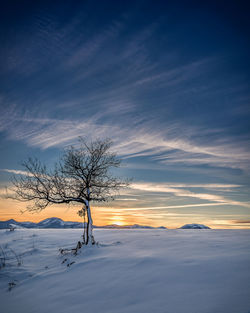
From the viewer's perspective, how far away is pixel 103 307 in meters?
3.64

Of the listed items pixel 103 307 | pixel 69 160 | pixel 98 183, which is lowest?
pixel 103 307

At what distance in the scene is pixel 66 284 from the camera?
5227 mm

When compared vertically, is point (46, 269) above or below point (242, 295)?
below

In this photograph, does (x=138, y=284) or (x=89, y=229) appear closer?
(x=138, y=284)

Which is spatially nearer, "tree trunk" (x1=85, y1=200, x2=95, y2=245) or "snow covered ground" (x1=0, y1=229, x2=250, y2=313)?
"snow covered ground" (x1=0, y1=229, x2=250, y2=313)

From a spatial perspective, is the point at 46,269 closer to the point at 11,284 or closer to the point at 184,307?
the point at 11,284

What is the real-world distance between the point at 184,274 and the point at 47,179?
908 centimetres

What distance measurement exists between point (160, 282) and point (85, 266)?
10.1 ft

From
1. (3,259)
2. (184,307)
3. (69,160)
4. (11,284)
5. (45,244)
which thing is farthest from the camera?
(69,160)

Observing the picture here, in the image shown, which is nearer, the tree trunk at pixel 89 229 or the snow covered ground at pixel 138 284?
the snow covered ground at pixel 138 284

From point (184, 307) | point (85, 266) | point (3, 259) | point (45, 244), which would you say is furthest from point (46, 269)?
point (184, 307)

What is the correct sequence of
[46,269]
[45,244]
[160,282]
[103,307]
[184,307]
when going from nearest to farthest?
[184,307], [103,307], [160,282], [46,269], [45,244]

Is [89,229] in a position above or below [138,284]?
above

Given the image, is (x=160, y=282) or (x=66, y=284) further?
(x=66, y=284)
